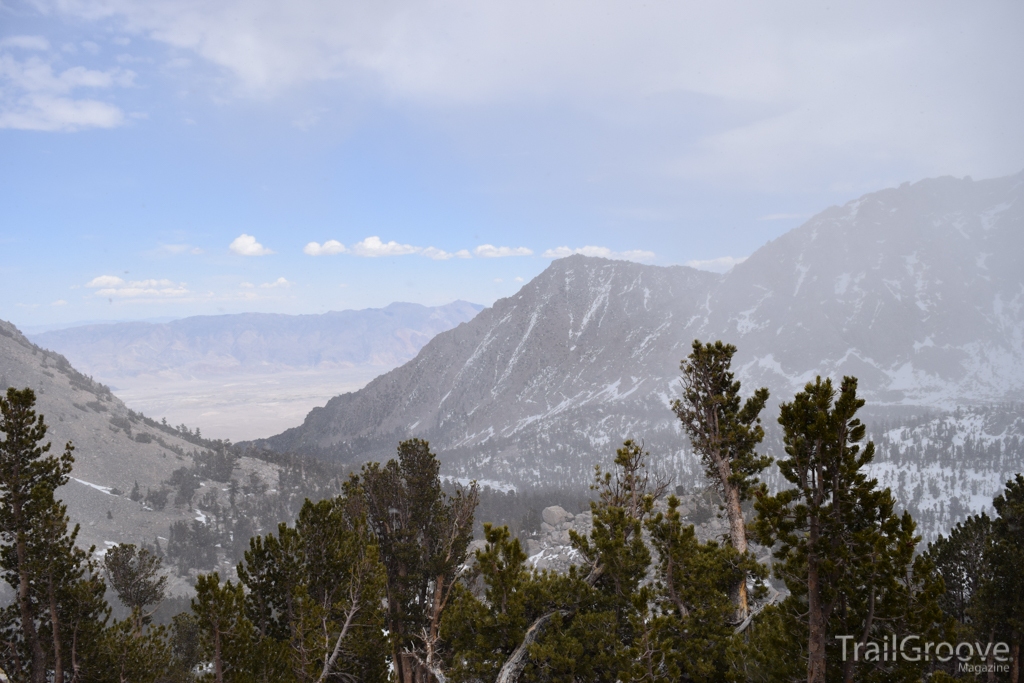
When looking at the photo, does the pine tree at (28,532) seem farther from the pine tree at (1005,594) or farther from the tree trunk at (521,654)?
the pine tree at (1005,594)

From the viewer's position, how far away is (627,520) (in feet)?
52.5

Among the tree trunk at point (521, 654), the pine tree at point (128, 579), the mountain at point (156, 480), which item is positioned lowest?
the mountain at point (156, 480)

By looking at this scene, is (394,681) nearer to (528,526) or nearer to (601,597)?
(601,597)

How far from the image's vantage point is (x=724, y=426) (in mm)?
19453

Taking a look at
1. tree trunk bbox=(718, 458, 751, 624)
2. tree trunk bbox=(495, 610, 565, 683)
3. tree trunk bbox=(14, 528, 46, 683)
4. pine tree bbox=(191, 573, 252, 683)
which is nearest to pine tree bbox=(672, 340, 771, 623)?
tree trunk bbox=(718, 458, 751, 624)

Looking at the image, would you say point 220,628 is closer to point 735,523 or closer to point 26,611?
point 26,611

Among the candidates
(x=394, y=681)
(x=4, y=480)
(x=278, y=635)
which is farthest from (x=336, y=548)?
(x=4, y=480)

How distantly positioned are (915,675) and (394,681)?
14.2 m

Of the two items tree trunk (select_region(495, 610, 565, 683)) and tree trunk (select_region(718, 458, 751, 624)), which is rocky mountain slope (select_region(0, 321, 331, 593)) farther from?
tree trunk (select_region(718, 458, 751, 624))

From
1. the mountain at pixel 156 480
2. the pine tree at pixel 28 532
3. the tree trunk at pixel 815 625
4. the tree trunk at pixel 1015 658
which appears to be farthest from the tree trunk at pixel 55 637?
the mountain at pixel 156 480

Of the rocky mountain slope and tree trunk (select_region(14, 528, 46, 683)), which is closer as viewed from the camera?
tree trunk (select_region(14, 528, 46, 683))

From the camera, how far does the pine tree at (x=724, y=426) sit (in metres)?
19.0

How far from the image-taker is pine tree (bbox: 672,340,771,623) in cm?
1898

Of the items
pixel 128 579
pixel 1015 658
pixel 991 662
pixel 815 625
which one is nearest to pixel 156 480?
pixel 128 579
